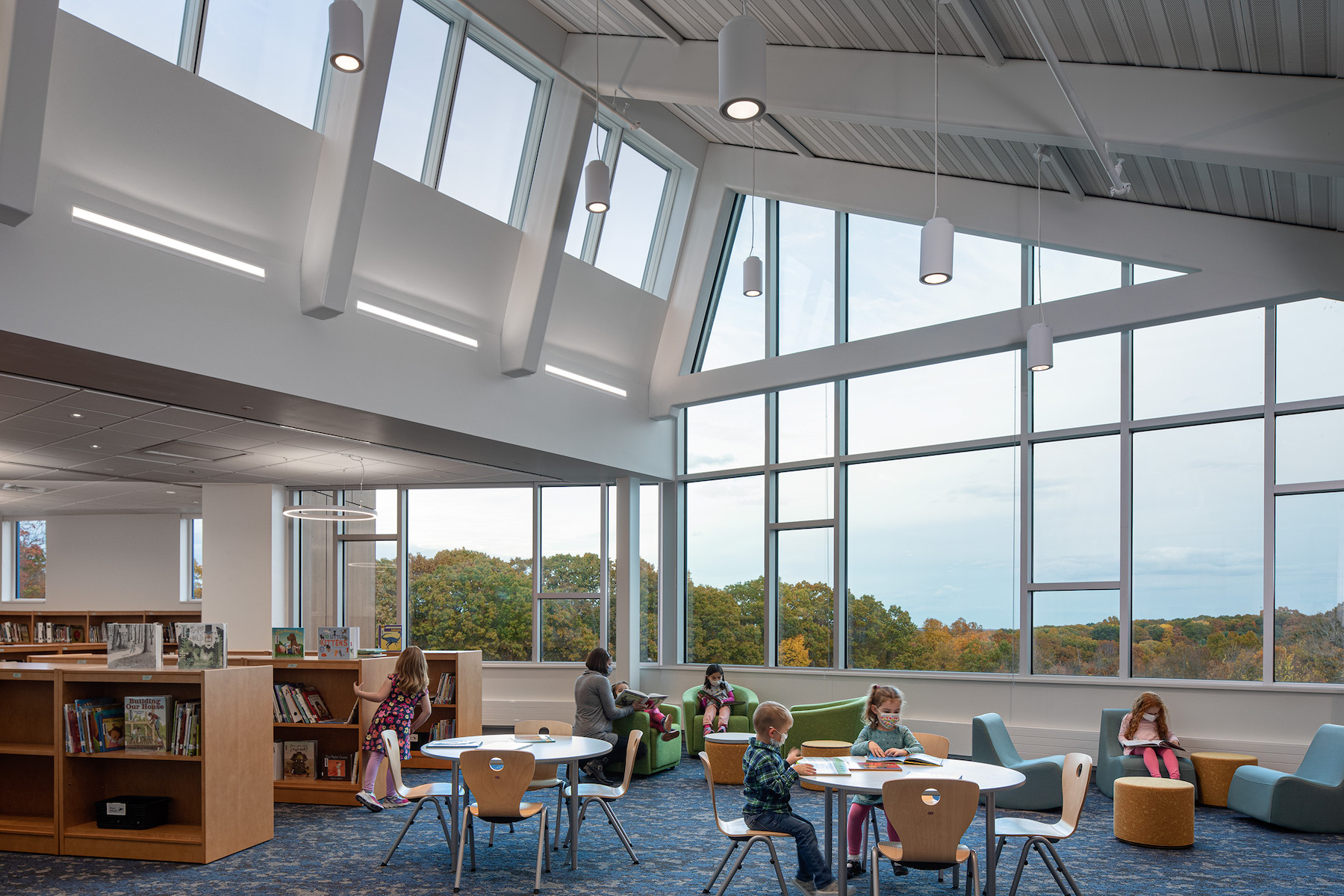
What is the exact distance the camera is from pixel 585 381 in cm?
1098

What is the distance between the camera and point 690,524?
12.9 metres

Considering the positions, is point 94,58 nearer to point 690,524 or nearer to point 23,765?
point 23,765

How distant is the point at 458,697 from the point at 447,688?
19cm

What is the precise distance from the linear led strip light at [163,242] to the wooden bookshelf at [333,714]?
11.2 ft

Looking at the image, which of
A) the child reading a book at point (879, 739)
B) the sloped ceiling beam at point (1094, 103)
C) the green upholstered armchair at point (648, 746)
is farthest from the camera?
the green upholstered armchair at point (648, 746)

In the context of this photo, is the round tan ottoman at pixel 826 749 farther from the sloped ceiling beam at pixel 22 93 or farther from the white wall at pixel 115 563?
the white wall at pixel 115 563

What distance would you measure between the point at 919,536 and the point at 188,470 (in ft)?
27.9

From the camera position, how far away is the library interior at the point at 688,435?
597 cm

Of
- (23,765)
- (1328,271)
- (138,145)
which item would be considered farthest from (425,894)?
(1328,271)

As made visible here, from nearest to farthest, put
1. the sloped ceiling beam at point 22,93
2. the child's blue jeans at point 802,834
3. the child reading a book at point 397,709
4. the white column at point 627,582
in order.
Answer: the sloped ceiling beam at point 22,93 < the child's blue jeans at point 802,834 < the child reading a book at point 397,709 < the white column at point 627,582

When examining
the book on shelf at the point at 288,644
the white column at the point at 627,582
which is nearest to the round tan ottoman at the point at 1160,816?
the white column at the point at 627,582

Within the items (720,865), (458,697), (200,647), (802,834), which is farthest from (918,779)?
(458,697)

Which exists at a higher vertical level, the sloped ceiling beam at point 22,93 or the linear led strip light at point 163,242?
the sloped ceiling beam at point 22,93

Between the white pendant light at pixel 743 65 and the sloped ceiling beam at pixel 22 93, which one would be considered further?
the sloped ceiling beam at pixel 22 93
